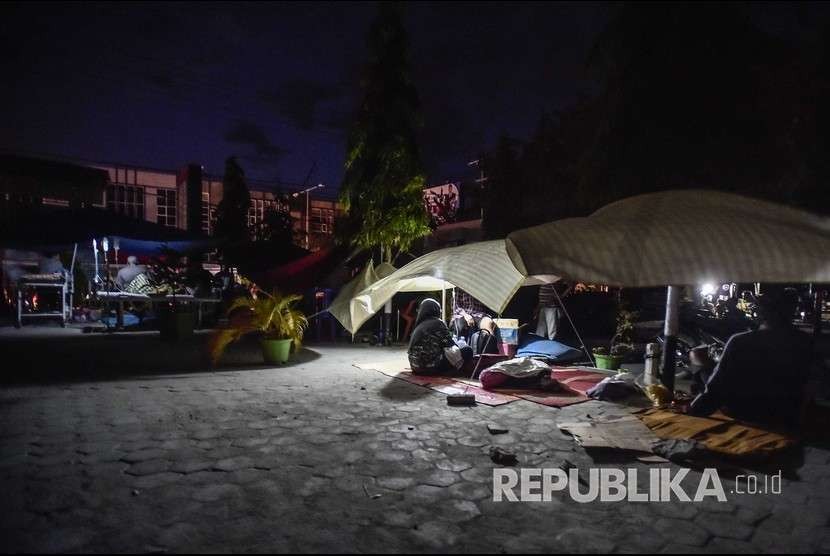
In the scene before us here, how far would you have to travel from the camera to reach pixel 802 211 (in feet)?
17.6

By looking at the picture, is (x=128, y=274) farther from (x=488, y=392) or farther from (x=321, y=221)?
(x=321, y=221)

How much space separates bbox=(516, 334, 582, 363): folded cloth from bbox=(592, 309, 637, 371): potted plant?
606mm

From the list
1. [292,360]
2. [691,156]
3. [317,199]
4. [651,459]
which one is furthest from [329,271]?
[317,199]

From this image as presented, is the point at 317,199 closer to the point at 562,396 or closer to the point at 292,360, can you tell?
the point at 292,360

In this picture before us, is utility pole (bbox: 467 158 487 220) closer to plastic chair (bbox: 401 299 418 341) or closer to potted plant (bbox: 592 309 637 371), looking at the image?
plastic chair (bbox: 401 299 418 341)

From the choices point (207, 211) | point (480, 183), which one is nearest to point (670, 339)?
point (480, 183)

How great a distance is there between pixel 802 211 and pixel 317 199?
30144mm

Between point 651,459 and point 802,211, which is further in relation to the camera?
point 802,211

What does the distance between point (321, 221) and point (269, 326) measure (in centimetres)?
2333

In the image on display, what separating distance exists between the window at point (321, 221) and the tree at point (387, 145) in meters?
19.5

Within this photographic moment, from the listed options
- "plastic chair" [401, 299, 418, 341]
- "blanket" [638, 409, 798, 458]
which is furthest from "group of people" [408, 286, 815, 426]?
"plastic chair" [401, 299, 418, 341]

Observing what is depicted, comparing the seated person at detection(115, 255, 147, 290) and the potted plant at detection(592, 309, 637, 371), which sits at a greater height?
the seated person at detection(115, 255, 147, 290)

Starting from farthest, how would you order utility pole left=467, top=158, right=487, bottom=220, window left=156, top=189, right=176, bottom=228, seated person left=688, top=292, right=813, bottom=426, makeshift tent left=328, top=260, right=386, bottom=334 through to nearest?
window left=156, top=189, right=176, bottom=228 < utility pole left=467, top=158, right=487, bottom=220 < makeshift tent left=328, top=260, right=386, bottom=334 < seated person left=688, top=292, right=813, bottom=426

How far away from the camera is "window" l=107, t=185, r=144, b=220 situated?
2542 cm
